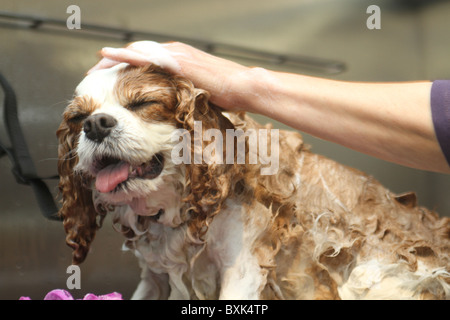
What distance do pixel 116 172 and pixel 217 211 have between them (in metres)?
0.17

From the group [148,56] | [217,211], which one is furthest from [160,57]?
[217,211]

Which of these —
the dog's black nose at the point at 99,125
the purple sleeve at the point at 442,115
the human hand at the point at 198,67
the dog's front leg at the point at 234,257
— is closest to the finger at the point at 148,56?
the human hand at the point at 198,67

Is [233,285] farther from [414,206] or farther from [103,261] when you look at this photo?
[414,206]

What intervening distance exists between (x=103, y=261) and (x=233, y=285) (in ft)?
0.86

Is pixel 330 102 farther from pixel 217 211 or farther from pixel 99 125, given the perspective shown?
pixel 99 125

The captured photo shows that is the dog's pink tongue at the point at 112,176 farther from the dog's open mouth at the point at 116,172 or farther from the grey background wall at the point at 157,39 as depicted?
the grey background wall at the point at 157,39

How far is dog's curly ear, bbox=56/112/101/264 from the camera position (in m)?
0.94

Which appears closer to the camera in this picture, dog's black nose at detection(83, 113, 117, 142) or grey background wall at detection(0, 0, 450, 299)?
dog's black nose at detection(83, 113, 117, 142)

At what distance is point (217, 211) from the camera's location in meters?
0.91

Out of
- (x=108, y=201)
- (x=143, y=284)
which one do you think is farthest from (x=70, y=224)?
(x=143, y=284)

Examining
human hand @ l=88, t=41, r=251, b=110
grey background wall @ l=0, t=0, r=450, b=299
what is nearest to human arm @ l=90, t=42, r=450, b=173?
human hand @ l=88, t=41, r=251, b=110

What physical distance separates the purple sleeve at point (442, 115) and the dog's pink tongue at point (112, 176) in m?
0.47

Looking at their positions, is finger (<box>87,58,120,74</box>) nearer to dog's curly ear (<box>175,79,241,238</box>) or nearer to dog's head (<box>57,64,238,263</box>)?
dog's head (<box>57,64,238,263</box>)

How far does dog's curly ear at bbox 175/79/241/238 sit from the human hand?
22mm
